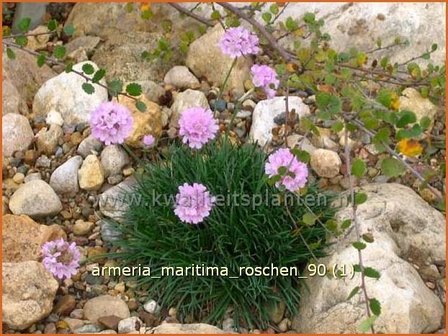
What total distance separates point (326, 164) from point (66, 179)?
3.73 feet

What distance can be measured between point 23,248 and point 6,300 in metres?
0.34

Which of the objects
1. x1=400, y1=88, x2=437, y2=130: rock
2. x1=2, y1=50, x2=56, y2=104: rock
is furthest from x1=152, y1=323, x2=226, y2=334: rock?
x1=2, y1=50, x2=56, y2=104: rock

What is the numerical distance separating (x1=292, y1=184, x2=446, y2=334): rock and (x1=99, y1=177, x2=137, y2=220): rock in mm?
846

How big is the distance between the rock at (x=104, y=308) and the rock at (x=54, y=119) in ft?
3.49

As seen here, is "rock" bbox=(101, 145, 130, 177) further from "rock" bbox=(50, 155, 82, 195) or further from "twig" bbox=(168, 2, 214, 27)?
"twig" bbox=(168, 2, 214, 27)

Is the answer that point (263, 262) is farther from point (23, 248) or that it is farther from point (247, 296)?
point (23, 248)

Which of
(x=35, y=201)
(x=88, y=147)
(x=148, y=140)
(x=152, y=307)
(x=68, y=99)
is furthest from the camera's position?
(x=68, y=99)

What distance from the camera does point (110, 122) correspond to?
8.42 feet

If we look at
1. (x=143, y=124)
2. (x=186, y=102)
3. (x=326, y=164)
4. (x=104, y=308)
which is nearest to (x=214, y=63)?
(x=186, y=102)

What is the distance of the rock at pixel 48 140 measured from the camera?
134 inches

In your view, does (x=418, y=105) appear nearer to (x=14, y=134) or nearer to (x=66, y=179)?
(x=66, y=179)

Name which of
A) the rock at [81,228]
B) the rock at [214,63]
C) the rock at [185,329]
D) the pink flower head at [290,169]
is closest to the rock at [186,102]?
the rock at [214,63]

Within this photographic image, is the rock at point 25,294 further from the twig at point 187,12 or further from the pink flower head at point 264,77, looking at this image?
the twig at point 187,12

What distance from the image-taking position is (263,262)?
2.78m
